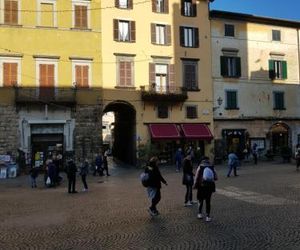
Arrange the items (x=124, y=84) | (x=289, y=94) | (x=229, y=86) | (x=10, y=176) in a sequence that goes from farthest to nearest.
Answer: (x=289, y=94) < (x=229, y=86) < (x=124, y=84) < (x=10, y=176)

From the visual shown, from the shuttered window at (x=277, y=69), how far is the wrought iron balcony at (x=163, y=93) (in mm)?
9349

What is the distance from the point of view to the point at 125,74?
3741 centimetres

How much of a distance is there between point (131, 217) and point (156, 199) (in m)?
0.85

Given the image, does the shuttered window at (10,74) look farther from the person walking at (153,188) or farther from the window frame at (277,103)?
the person walking at (153,188)

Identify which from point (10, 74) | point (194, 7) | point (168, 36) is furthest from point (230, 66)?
point (10, 74)

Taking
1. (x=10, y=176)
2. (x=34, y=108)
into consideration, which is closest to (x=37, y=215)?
(x=10, y=176)

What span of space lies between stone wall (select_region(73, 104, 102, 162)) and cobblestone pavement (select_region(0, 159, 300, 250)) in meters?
15.3

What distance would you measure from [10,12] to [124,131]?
13.8 m

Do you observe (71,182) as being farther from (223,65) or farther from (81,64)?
(223,65)

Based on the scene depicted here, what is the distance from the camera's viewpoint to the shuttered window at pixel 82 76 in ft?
117

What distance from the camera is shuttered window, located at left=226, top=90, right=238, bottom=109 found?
41.2 metres

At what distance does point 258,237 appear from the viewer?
10.1 m

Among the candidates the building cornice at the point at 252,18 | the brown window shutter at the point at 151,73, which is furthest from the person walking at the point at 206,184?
the building cornice at the point at 252,18

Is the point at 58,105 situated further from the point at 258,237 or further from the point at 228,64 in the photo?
the point at 258,237
